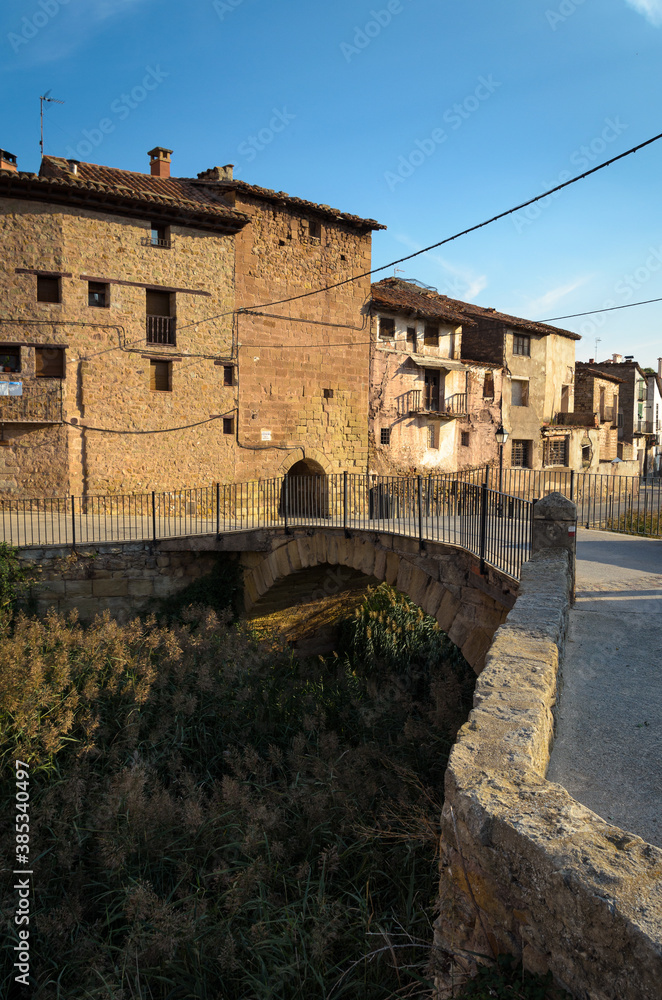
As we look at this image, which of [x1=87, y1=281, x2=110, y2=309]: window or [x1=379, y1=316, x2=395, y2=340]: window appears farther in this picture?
[x1=379, y1=316, x2=395, y2=340]: window

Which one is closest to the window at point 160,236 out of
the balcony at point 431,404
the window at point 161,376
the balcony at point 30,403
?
the window at point 161,376

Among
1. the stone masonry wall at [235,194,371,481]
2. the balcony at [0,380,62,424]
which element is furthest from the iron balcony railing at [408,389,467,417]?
the balcony at [0,380,62,424]

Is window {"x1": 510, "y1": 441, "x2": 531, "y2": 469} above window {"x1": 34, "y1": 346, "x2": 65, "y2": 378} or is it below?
below

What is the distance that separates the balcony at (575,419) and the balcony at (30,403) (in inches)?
903

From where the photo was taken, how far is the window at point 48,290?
16.8 metres

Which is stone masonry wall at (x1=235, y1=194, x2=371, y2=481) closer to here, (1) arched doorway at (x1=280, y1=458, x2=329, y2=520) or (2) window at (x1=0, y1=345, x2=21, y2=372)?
(1) arched doorway at (x1=280, y1=458, x2=329, y2=520)

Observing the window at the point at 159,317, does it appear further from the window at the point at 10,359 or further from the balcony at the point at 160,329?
the window at the point at 10,359

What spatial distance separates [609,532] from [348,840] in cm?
811

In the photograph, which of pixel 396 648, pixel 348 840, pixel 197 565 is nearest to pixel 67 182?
pixel 197 565

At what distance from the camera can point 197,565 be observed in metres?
13.5

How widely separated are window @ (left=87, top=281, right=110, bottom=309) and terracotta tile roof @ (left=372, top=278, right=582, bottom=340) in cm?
1042

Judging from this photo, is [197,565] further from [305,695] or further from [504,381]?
[504,381]

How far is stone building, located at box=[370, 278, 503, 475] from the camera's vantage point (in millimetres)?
23094

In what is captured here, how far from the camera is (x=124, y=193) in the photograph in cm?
1677
